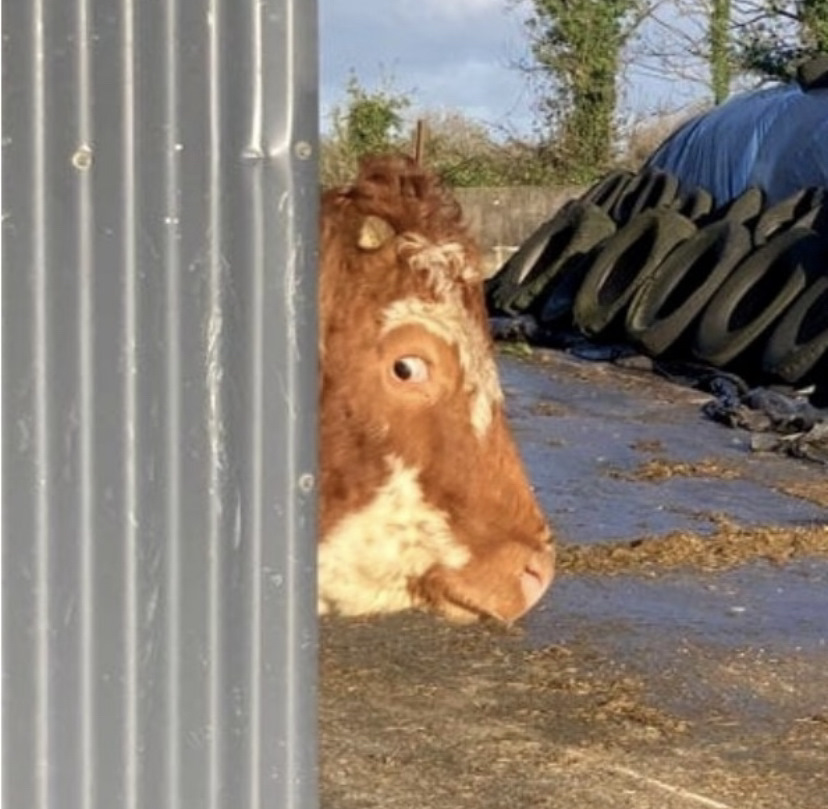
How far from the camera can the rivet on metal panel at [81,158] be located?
2.93 m

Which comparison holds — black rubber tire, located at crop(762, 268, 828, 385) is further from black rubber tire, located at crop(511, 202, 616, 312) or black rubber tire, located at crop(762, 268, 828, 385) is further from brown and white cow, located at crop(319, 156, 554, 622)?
brown and white cow, located at crop(319, 156, 554, 622)

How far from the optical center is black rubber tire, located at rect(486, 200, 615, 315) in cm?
1922

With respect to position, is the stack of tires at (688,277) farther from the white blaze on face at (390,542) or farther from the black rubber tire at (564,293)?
the white blaze on face at (390,542)

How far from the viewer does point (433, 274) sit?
3727 millimetres

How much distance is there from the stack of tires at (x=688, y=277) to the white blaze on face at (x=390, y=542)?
1045 cm

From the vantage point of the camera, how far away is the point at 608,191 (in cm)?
2092

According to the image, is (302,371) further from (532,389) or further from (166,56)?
(532,389)

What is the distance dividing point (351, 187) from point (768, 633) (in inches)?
166

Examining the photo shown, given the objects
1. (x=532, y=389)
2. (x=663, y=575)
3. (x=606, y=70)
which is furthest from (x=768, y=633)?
Answer: (x=606, y=70)

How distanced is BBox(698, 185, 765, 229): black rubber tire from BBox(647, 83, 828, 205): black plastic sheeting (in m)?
0.18

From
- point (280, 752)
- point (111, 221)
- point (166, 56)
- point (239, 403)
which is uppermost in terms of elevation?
point (166, 56)

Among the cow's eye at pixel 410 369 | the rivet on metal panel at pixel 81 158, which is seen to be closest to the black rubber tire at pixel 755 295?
the cow's eye at pixel 410 369

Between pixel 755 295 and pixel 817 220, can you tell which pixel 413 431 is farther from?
pixel 817 220

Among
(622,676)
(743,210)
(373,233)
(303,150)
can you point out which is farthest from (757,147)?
(303,150)
